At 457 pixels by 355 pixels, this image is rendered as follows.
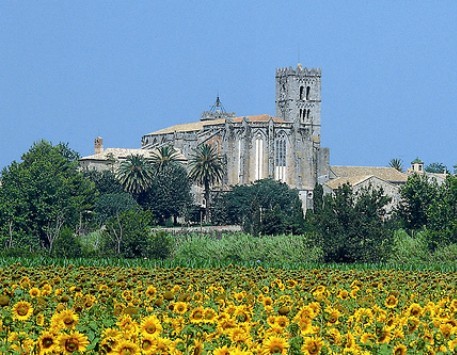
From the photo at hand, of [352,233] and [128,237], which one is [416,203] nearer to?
[352,233]

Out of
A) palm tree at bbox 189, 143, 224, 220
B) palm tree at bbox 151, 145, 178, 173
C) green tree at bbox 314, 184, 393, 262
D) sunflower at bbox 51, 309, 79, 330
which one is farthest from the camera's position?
palm tree at bbox 151, 145, 178, 173

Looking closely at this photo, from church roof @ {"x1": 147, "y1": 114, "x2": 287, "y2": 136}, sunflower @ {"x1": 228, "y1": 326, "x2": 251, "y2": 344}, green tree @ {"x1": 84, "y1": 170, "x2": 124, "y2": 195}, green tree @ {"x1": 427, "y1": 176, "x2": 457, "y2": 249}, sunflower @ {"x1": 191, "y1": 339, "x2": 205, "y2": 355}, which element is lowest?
sunflower @ {"x1": 191, "y1": 339, "x2": 205, "y2": 355}

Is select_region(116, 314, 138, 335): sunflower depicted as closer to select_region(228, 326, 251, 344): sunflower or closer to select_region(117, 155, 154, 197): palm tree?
select_region(228, 326, 251, 344): sunflower

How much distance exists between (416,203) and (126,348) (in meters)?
110

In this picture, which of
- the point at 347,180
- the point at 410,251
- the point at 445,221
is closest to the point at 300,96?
the point at 347,180

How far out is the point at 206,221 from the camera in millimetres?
146625

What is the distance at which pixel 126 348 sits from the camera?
453 inches

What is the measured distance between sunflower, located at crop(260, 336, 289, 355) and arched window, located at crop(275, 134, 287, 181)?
5795 inches

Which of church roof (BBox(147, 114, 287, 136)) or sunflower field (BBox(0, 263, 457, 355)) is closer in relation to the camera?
sunflower field (BBox(0, 263, 457, 355))

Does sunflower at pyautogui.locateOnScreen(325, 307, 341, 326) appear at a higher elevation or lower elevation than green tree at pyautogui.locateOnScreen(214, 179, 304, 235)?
lower

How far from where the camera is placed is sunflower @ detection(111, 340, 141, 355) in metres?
11.5

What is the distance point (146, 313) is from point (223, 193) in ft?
443

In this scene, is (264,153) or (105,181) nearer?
(105,181)

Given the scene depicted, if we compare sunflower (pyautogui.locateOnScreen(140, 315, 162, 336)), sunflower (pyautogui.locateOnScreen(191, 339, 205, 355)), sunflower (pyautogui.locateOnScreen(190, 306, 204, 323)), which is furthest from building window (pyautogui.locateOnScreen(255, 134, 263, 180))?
sunflower (pyautogui.locateOnScreen(191, 339, 205, 355))
